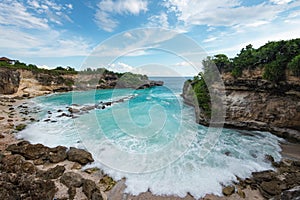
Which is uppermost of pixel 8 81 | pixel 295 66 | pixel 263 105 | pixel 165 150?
pixel 295 66

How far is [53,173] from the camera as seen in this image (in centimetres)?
591

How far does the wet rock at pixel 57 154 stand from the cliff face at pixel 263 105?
11041 mm

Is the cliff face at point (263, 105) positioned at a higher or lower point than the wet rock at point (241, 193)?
higher

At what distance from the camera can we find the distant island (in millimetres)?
8836

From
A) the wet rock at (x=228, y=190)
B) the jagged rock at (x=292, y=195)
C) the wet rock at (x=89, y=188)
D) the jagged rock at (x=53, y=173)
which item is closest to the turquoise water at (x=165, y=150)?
the wet rock at (x=228, y=190)

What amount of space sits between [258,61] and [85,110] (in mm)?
18197

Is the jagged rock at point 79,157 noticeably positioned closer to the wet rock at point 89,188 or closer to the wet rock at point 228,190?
the wet rock at point 89,188

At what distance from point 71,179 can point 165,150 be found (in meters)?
5.22

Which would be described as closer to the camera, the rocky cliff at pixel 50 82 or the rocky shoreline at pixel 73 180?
the rocky shoreline at pixel 73 180

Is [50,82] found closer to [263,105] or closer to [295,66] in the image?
[263,105]

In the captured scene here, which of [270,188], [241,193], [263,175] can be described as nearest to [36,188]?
[241,193]

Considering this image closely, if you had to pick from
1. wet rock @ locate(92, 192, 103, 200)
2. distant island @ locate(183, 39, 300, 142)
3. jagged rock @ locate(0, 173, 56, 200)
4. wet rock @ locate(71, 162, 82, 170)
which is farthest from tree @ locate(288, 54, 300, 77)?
jagged rock @ locate(0, 173, 56, 200)

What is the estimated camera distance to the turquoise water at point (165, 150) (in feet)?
19.5

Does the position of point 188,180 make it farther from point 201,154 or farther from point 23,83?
point 23,83
